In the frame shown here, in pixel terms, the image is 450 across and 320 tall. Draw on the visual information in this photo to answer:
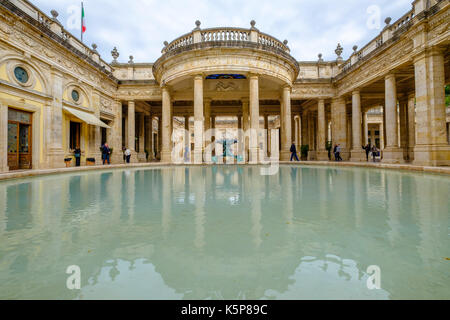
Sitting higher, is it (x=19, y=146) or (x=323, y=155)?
(x=19, y=146)

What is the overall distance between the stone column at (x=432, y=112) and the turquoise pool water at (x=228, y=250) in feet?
30.2

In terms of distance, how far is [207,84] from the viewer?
678 inches

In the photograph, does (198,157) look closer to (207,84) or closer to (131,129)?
(207,84)

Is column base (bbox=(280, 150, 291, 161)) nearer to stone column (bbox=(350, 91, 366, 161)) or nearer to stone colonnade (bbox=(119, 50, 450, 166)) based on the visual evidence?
stone colonnade (bbox=(119, 50, 450, 166))

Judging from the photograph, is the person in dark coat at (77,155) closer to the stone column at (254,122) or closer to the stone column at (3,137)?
the stone column at (3,137)

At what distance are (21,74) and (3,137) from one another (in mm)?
3200

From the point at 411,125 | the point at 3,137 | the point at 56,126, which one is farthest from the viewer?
the point at 411,125

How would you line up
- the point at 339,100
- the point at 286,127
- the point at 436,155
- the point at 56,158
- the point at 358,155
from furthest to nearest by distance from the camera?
the point at 339,100 < the point at 358,155 < the point at 286,127 < the point at 56,158 < the point at 436,155

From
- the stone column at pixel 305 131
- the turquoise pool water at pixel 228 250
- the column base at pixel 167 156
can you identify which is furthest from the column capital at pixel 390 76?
the column base at pixel 167 156

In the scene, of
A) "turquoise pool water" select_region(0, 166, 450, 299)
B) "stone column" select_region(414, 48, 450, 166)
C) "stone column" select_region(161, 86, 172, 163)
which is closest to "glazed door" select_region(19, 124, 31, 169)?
"stone column" select_region(161, 86, 172, 163)

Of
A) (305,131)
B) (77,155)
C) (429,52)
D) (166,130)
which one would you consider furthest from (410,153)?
(77,155)

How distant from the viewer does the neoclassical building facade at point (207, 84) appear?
1040cm

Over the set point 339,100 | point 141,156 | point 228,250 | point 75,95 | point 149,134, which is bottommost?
point 228,250
